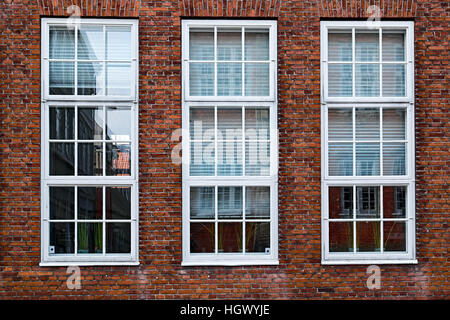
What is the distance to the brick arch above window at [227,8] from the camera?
6.89m

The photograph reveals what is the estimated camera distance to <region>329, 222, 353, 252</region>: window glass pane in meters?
7.02

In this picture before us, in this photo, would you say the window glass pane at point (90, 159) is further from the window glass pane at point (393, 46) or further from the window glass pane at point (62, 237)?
the window glass pane at point (393, 46)

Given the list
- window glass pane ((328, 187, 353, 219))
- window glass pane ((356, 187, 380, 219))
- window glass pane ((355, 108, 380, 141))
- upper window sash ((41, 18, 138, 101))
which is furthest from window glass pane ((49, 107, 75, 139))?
window glass pane ((356, 187, 380, 219))

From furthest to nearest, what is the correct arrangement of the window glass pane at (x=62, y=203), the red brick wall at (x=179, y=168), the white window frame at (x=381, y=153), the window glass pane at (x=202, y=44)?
the window glass pane at (x=202, y=44), the white window frame at (x=381, y=153), the window glass pane at (x=62, y=203), the red brick wall at (x=179, y=168)

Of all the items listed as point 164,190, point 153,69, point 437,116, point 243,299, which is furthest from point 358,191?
point 153,69

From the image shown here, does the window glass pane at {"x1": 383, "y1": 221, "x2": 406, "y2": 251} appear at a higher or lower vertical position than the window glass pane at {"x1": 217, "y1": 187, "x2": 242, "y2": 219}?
lower

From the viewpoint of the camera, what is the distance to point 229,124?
706cm

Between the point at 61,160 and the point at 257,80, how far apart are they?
10.7 feet

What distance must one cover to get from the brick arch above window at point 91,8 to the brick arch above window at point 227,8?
790mm

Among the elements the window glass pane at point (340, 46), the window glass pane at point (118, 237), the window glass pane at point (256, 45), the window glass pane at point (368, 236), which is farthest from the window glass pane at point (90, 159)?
the window glass pane at point (368, 236)

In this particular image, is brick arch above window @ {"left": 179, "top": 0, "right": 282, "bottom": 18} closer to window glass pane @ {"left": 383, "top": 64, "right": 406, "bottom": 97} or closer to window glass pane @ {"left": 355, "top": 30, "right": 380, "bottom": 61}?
window glass pane @ {"left": 355, "top": 30, "right": 380, "bottom": 61}

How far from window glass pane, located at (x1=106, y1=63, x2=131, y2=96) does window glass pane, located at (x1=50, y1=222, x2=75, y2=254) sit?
2.13 metres

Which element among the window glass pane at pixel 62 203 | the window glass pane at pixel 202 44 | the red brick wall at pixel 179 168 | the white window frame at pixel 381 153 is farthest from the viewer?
the window glass pane at pixel 202 44

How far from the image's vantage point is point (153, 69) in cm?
691
